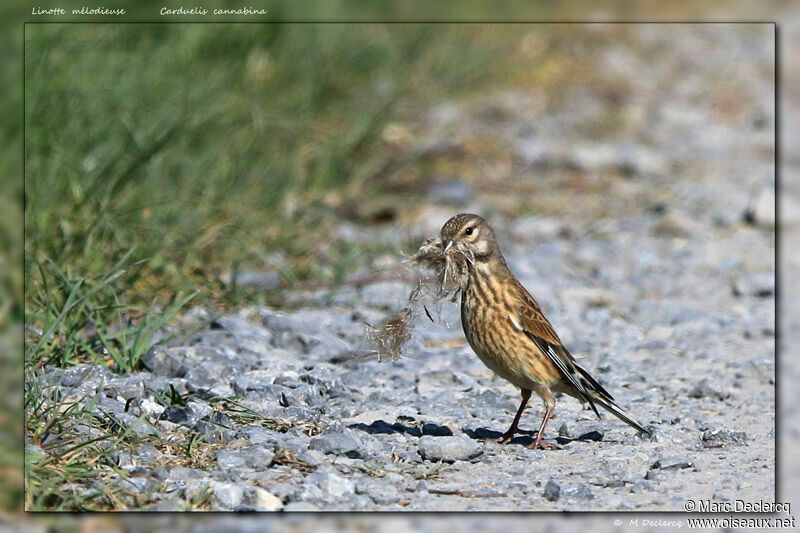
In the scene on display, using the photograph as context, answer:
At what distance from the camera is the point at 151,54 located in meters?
8.11

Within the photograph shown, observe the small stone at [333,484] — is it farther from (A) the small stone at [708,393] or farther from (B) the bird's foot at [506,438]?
(A) the small stone at [708,393]

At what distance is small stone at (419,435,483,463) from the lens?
4.16 metres

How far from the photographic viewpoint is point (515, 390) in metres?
5.20

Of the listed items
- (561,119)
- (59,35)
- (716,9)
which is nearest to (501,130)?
(561,119)

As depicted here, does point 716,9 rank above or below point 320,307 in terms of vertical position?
above

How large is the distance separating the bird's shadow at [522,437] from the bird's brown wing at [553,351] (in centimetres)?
9

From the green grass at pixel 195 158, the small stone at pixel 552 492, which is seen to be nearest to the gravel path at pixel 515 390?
the small stone at pixel 552 492

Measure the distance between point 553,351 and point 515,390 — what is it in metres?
0.73

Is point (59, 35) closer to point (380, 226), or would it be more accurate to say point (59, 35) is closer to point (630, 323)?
point (380, 226)

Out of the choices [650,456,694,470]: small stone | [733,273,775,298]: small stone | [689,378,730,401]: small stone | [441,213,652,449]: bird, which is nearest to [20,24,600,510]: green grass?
[441,213,652,449]: bird

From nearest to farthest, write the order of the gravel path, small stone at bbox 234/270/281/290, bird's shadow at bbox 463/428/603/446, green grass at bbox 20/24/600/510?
the gravel path → bird's shadow at bbox 463/428/603/446 → green grass at bbox 20/24/600/510 → small stone at bbox 234/270/281/290

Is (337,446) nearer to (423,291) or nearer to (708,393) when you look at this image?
(423,291)

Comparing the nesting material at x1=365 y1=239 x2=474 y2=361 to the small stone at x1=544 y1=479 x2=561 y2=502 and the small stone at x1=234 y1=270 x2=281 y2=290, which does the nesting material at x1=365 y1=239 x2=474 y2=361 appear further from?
the small stone at x1=234 y1=270 x2=281 y2=290

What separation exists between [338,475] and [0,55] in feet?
17.3
